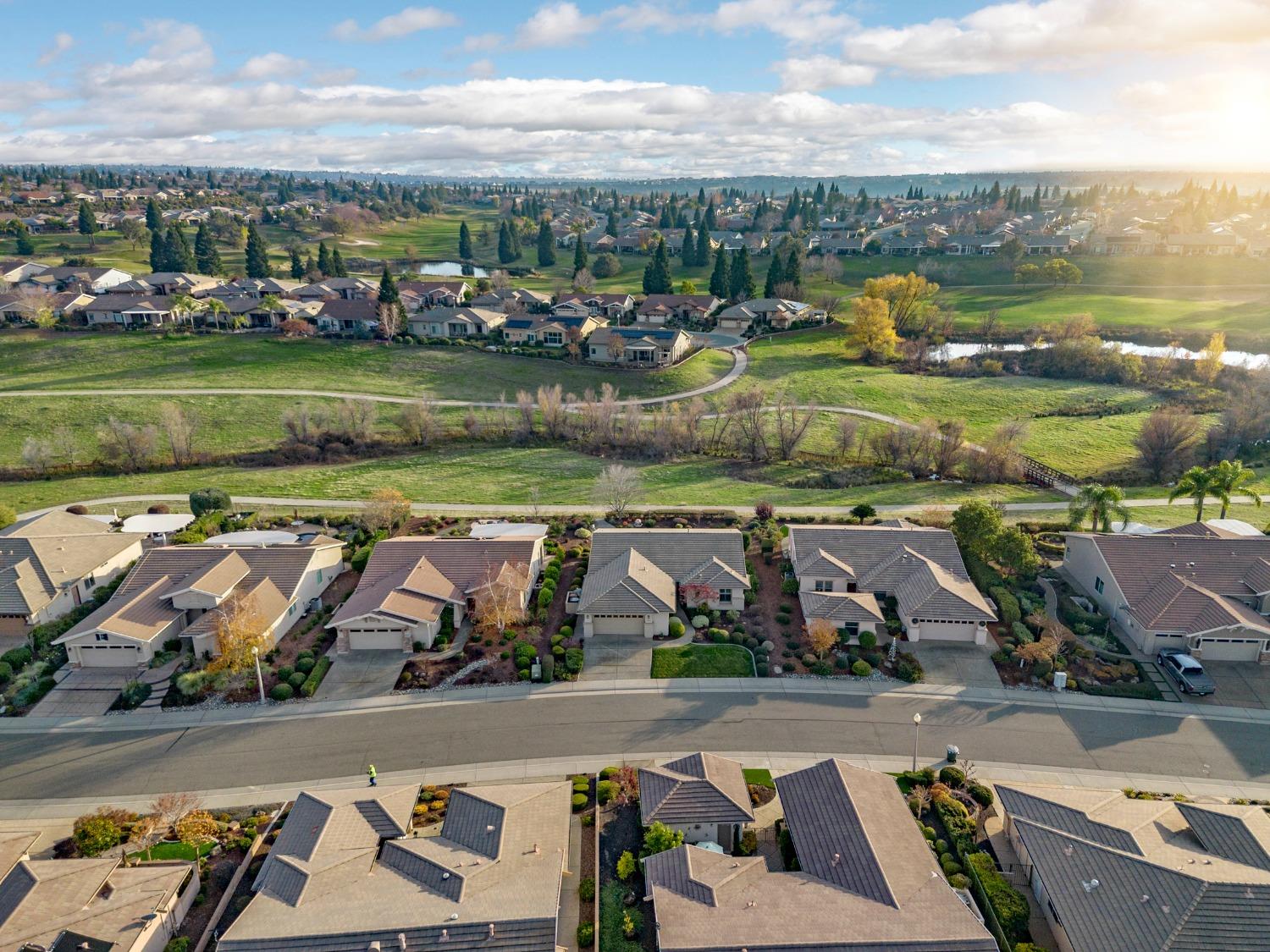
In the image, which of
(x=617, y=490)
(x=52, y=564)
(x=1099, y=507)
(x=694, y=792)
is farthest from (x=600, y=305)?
(x=694, y=792)

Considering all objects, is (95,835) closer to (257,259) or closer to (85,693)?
(85,693)

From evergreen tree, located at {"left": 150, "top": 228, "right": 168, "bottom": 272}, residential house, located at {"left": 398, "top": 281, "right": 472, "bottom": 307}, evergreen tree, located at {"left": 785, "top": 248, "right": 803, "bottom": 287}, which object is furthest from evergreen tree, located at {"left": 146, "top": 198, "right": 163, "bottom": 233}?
evergreen tree, located at {"left": 785, "top": 248, "right": 803, "bottom": 287}

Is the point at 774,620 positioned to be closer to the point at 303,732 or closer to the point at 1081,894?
the point at 1081,894

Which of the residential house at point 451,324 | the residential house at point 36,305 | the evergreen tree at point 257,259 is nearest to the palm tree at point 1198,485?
the residential house at point 451,324

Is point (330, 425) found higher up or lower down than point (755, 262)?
lower down

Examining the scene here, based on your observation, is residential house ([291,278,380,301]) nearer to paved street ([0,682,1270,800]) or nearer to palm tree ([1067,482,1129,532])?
paved street ([0,682,1270,800])

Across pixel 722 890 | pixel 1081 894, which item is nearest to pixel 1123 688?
Answer: pixel 1081 894

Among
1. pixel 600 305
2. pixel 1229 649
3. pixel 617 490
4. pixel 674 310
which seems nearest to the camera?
pixel 1229 649
